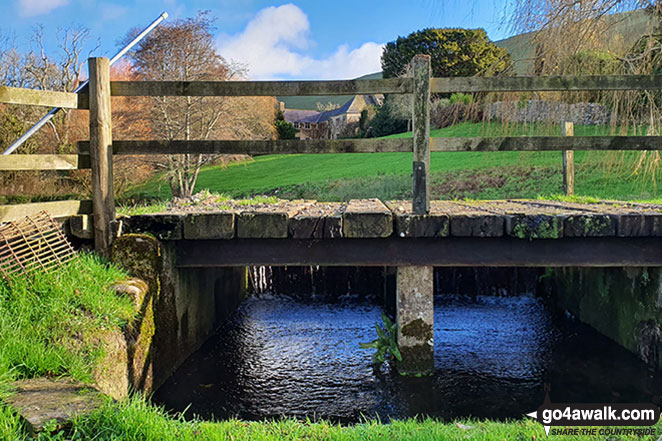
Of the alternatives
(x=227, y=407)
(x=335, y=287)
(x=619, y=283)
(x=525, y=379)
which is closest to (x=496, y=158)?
(x=335, y=287)


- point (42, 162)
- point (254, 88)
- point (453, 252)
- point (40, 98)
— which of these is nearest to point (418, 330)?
point (453, 252)

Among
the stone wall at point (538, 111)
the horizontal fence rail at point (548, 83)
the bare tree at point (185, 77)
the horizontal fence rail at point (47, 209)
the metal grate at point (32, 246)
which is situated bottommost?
the metal grate at point (32, 246)

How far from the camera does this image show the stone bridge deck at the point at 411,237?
4.63m

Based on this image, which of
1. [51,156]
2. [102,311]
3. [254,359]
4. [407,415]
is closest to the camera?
[102,311]

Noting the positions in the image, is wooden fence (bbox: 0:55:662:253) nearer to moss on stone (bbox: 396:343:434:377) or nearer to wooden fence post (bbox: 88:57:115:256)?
wooden fence post (bbox: 88:57:115:256)

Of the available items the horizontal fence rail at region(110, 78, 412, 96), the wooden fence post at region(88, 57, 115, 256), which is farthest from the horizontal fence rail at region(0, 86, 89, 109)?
the horizontal fence rail at region(110, 78, 412, 96)

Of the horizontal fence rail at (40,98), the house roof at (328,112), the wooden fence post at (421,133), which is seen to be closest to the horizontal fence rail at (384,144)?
the wooden fence post at (421,133)

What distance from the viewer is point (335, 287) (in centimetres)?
917

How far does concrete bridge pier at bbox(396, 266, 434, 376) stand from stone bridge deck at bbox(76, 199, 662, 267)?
0.18 m

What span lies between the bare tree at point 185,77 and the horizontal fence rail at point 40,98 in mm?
14187

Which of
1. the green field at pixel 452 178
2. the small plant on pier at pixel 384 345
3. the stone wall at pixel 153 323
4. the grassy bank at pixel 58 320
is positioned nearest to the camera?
the grassy bank at pixel 58 320

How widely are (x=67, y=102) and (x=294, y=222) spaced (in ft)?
7.64

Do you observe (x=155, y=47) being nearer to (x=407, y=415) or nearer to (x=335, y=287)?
(x=335, y=287)

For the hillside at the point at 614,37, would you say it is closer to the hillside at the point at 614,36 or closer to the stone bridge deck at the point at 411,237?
the hillside at the point at 614,36
